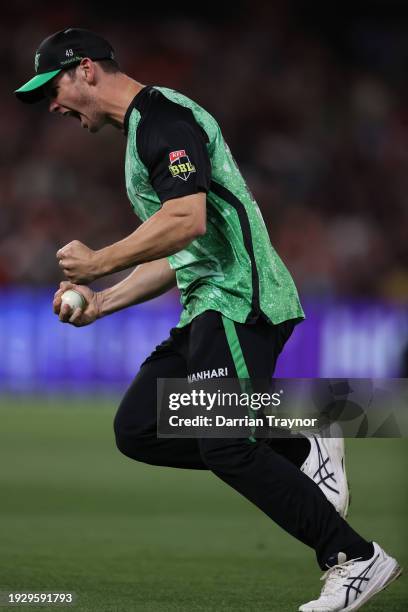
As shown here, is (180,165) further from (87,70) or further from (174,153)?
(87,70)

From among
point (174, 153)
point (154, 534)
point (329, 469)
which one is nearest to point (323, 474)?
point (329, 469)

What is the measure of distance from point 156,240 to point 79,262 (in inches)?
12.0

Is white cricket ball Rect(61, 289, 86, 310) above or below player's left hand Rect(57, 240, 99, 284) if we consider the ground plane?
below

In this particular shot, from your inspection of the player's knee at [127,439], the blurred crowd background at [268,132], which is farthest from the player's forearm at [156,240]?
the blurred crowd background at [268,132]

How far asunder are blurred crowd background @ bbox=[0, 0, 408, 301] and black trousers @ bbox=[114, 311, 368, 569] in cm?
1093

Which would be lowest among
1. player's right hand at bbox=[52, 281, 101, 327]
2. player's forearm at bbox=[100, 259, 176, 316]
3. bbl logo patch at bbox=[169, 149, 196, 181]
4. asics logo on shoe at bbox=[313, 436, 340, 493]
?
asics logo on shoe at bbox=[313, 436, 340, 493]

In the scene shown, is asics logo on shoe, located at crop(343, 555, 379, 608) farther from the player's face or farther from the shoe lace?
the player's face

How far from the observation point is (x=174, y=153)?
163 inches

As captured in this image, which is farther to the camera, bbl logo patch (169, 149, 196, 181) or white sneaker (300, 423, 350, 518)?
white sneaker (300, 423, 350, 518)

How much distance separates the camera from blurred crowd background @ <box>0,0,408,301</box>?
17.3 metres

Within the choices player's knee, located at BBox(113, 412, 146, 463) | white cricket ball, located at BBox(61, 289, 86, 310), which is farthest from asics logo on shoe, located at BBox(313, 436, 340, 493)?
white cricket ball, located at BBox(61, 289, 86, 310)

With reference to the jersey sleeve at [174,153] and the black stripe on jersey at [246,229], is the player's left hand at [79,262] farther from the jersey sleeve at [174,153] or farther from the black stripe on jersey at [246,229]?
the black stripe on jersey at [246,229]

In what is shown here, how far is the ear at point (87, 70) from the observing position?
14.6 ft

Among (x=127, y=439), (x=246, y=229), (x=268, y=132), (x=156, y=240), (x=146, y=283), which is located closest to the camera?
(x=156, y=240)
